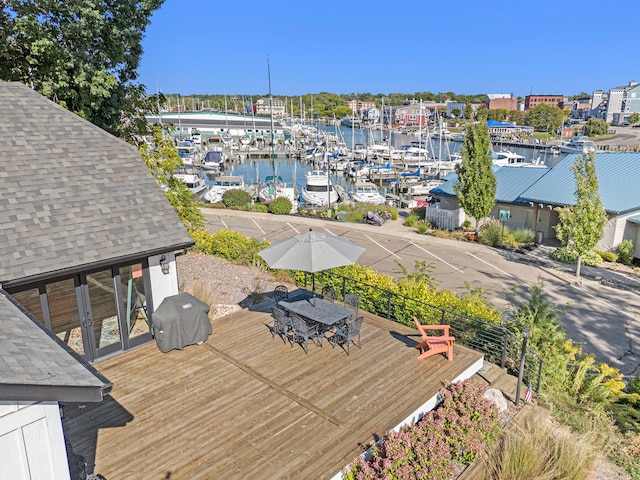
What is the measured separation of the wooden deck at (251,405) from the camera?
6723mm

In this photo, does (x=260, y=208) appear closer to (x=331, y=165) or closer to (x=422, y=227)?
(x=422, y=227)

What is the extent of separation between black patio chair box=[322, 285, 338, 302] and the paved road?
3777 mm

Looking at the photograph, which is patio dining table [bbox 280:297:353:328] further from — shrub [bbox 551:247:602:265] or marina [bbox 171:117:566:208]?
marina [bbox 171:117:566:208]

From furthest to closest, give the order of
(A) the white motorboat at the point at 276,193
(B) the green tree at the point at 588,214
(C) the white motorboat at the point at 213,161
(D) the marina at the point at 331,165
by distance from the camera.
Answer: (C) the white motorboat at the point at 213,161, (D) the marina at the point at 331,165, (A) the white motorboat at the point at 276,193, (B) the green tree at the point at 588,214

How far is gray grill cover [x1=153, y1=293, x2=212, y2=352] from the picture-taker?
9.75m

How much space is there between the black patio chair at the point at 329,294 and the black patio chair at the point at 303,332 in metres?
1.85

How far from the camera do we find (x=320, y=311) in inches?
413

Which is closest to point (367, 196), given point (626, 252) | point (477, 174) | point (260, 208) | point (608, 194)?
point (260, 208)

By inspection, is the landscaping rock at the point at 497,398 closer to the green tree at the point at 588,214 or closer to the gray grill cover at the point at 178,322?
the gray grill cover at the point at 178,322

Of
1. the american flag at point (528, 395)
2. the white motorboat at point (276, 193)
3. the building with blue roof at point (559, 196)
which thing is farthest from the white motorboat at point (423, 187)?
the american flag at point (528, 395)

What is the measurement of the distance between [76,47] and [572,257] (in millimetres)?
22813

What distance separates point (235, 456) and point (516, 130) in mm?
148633

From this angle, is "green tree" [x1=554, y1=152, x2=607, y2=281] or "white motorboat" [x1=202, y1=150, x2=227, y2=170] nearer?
"green tree" [x1=554, y1=152, x2=607, y2=281]

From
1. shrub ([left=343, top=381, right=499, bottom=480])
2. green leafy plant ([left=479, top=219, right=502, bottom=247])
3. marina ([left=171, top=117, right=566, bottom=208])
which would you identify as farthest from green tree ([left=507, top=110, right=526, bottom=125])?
shrub ([left=343, top=381, right=499, bottom=480])
